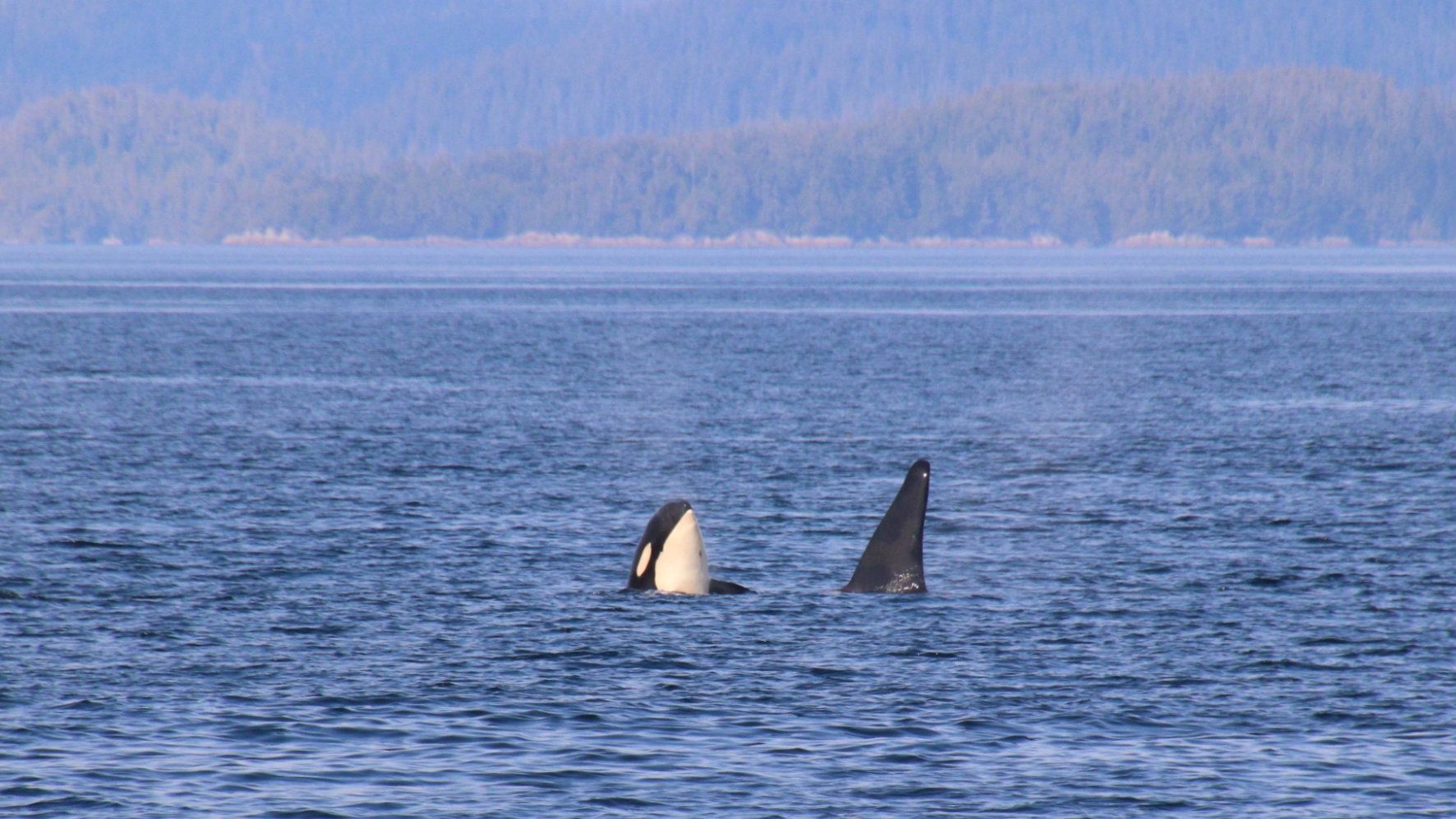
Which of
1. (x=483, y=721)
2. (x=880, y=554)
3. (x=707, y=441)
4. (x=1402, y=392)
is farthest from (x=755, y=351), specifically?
(x=483, y=721)

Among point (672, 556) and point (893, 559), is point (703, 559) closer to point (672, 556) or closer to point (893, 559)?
point (672, 556)

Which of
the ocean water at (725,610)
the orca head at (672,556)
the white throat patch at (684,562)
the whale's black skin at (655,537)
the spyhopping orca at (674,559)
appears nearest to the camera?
the ocean water at (725,610)

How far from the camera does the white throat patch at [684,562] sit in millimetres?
26547

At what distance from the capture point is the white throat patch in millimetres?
26547

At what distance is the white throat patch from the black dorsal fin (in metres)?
2.00

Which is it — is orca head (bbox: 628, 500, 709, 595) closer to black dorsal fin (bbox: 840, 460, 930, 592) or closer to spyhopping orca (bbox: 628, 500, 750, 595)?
spyhopping orca (bbox: 628, 500, 750, 595)

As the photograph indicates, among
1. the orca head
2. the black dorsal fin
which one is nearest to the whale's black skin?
the orca head

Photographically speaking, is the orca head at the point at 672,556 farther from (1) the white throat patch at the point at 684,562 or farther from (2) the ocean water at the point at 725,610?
(2) the ocean water at the point at 725,610

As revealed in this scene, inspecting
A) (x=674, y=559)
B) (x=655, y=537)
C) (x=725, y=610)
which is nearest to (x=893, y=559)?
(x=725, y=610)

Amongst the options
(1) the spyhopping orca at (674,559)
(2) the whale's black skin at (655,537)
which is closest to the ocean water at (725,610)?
(1) the spyhopping orca at (674,559)

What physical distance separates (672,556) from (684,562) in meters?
0.17

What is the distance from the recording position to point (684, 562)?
87.9 feet

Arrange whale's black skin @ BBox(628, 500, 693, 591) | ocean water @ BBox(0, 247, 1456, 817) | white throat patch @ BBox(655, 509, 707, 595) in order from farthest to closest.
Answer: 1. white throat patch @ BBox(655, 509, 707, 595)
2. whale's black skin @ BBox(628, 500, 693, 591)
3. ocean water @ BBox(0, 247, 1456, 817)

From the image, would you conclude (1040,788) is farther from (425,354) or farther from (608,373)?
(425,354)
